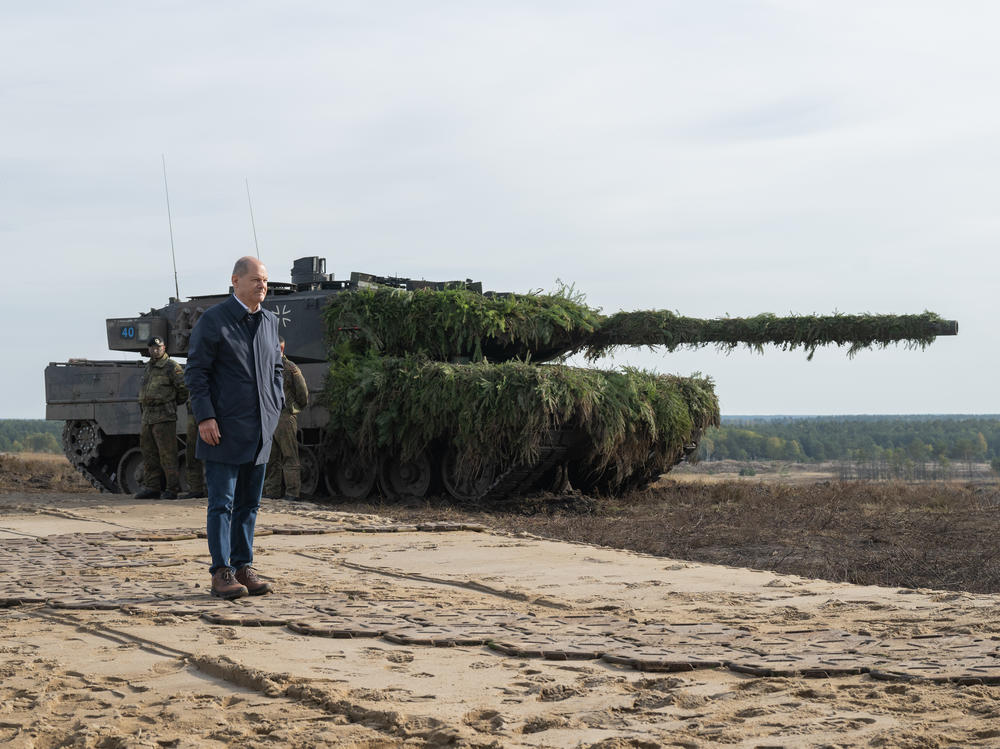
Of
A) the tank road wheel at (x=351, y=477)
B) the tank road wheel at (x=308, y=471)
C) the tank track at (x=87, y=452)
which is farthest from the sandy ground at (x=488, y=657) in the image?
the tank track at (x=87, y=452)

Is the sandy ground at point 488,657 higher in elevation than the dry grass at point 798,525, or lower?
higher

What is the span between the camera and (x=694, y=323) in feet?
51.4

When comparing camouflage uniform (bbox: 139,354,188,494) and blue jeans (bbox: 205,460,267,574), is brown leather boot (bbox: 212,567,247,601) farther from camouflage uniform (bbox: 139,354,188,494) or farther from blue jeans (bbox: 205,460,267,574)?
camouflage uniform (bbox: 139,354,188,494)

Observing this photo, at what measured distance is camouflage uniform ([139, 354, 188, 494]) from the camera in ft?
44.6

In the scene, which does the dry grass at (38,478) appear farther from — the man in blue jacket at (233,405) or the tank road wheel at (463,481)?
the man in blue jacket at (233,405)

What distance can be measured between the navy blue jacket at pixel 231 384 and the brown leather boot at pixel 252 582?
520 mm

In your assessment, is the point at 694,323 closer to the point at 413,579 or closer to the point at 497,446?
the point at 497,446

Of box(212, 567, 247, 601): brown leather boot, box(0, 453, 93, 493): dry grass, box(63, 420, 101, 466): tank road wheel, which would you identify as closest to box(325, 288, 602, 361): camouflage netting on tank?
box(63, 420, 101, 466): tank road wheel

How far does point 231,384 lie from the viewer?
611 centimetres

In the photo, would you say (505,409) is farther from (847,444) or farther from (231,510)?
(847,444)

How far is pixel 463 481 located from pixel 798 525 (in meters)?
4.73

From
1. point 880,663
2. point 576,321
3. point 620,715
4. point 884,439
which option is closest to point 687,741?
point 620,715

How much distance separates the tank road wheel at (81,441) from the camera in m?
17.3

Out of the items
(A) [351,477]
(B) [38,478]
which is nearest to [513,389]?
(A) [351,477]
